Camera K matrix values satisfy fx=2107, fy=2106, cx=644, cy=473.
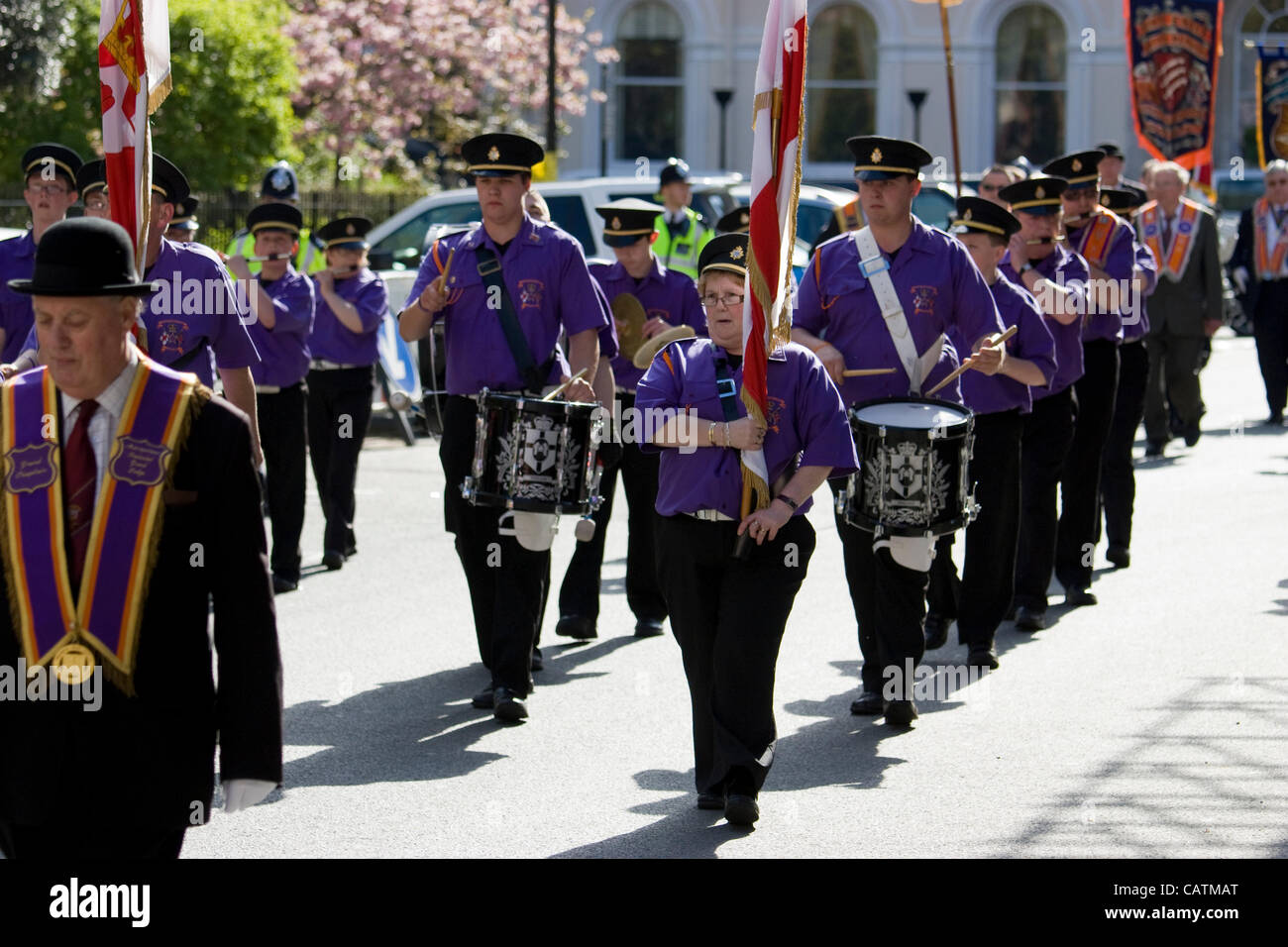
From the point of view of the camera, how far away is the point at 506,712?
8.09 m

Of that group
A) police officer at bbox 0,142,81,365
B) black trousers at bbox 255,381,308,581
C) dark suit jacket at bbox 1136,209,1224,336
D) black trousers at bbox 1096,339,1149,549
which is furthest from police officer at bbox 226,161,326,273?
dark suit jacket at bbox 1136,209,1224,336

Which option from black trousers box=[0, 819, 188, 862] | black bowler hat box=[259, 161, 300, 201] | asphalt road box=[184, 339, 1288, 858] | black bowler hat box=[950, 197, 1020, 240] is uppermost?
black bowler hat box=[259, 161, 300, 201]

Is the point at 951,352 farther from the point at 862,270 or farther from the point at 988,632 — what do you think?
the point at 988,632

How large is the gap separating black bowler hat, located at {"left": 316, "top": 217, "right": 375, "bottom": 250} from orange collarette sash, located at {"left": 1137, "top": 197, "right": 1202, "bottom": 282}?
709 cm

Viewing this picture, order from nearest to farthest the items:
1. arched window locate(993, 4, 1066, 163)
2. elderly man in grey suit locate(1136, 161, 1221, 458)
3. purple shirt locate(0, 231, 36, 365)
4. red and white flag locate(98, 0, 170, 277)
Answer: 1. red and white flag locate(98, 0, 170, 277)
2. purple shirt locate(0, 231, 36, 365)
3. elderly man in grey suit locate(1136, 161, 1221, 458)
4. arched window locate(993, 4, 1066, 163)

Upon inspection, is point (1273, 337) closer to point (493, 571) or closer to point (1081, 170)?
point (1081, 170)

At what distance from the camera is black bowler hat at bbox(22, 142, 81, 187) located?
29.9 feet

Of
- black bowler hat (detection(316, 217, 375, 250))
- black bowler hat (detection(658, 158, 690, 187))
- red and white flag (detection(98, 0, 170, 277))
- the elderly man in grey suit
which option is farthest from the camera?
the elderly man in grey suit

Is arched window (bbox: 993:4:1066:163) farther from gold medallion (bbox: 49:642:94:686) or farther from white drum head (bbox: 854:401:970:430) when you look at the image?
gold medallion (bbox: 49:642:94:686)

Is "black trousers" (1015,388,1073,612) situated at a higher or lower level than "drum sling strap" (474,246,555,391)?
lower

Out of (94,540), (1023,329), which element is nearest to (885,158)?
(1023,329)

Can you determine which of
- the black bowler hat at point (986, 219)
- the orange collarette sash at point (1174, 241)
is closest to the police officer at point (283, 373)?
the black bowler hat at point (986, 219)

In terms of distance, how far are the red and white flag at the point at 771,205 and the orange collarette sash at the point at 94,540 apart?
260 cm

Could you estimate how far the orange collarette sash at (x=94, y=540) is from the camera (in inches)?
165
